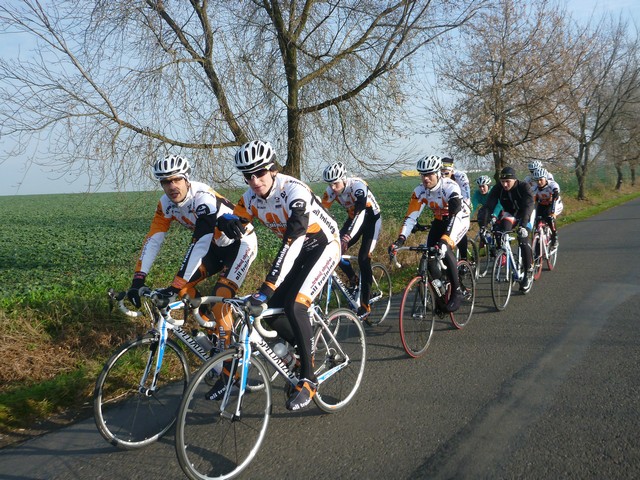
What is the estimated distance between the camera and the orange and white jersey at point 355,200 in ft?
22.1

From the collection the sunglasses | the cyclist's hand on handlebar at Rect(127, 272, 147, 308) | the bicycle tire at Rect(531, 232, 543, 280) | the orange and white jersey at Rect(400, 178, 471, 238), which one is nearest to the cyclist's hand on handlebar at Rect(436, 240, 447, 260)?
the orange and white jersey at Rect(400, 178, 471, 238)

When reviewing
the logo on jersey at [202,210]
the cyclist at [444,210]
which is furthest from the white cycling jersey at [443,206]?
the logo on jersey at [202,210]

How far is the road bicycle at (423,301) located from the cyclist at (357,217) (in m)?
1.09

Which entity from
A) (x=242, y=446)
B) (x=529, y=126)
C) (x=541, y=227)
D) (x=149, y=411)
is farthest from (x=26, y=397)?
(x=529, y=126)

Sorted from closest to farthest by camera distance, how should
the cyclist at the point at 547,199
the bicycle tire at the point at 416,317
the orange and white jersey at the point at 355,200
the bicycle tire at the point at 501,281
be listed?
the bicycle tire at the point at 416,317
the orange and white jersey at the point at 355,200
the bicycle tire at the point at 501,281
the cyclist at the point at 547,199

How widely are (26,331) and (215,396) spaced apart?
11.0 feet

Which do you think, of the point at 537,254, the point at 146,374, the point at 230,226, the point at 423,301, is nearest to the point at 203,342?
the point at 146,374

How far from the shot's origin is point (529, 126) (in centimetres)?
1811

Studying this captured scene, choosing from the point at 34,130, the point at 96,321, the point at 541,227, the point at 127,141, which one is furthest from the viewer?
the point at 541,227

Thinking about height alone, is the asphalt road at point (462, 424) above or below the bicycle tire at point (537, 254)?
below

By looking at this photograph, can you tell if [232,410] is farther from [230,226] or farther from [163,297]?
[230,226]

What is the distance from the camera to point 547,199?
1067 cm

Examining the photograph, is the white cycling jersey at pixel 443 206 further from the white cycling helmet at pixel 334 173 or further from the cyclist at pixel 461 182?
the cyclist at pixel 461 182

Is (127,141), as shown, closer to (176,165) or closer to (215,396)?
(176,165)
